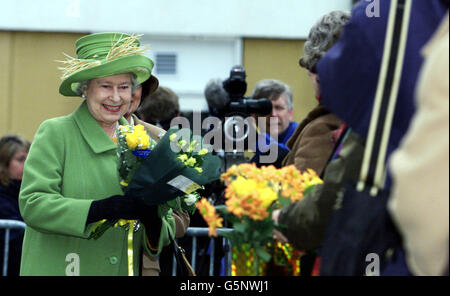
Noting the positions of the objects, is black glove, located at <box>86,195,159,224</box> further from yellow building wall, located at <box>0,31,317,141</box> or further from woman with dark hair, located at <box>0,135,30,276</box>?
yellow building wall, located at <box>0,31,317,141</box>

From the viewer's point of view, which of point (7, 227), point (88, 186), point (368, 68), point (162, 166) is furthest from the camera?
point (7, 227)

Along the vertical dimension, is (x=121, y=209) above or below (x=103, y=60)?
below

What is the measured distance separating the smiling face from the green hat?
0.22 feet

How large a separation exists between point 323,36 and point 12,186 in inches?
134

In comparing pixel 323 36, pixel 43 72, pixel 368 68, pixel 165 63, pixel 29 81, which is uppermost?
pixel 165 63

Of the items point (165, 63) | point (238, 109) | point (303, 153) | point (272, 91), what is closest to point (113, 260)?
point (303, 153)

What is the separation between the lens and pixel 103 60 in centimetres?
354

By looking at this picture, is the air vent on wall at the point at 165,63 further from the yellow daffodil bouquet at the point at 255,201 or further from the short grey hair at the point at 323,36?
the yellow daffodil bouquet at the point at 255,201

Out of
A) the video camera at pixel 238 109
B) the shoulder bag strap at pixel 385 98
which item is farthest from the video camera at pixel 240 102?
the shoulder bag strap at pixel 385 98

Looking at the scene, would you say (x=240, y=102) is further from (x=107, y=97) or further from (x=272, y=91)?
(x=107, y=97)

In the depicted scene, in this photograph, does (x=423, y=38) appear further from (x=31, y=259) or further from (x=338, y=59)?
(x=31, y=259)

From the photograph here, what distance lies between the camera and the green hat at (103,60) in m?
3.50

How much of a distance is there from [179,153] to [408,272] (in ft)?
4.28

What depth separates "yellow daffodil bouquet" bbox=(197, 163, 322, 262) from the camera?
7.61ft
